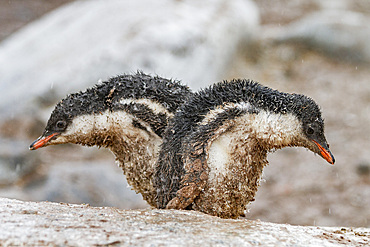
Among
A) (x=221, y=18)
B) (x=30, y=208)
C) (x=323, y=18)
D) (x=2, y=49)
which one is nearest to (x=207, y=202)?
(x=30, y=208)

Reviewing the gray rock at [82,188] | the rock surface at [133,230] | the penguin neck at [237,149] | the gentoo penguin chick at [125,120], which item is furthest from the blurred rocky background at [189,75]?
the rock surface at [133,230]

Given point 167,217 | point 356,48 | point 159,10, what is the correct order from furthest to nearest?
point 356,48, point 159,10, point 167,217

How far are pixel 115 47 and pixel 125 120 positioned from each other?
341cm

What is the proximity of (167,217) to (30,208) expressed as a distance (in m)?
0.60

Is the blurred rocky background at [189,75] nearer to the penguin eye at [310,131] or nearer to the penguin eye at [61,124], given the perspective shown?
the penguin eye at [61,124]

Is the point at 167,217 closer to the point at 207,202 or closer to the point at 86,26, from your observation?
the point at 207,202

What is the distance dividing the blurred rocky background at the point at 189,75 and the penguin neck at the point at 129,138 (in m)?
2.11

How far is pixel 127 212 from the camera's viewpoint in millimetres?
2238


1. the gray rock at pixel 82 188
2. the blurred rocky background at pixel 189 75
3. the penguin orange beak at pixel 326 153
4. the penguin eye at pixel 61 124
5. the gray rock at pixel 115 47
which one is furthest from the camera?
the gray rock at pixel 115 47

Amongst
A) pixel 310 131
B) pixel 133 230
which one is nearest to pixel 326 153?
pixel 310 131

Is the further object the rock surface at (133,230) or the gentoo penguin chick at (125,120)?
the gentoo penguin chick at (125,120)

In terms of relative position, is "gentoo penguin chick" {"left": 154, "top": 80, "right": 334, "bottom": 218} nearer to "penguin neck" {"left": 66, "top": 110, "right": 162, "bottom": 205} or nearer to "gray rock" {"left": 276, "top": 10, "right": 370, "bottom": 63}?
"penguin neck" {"left": 66, "top": 110, "right": 162, "bottom": 205}

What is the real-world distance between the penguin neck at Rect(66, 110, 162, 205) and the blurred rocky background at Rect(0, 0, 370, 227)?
2.11 m

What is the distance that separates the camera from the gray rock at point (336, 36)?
27.6 ft
